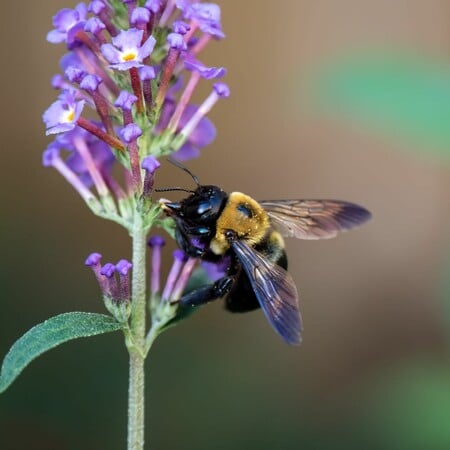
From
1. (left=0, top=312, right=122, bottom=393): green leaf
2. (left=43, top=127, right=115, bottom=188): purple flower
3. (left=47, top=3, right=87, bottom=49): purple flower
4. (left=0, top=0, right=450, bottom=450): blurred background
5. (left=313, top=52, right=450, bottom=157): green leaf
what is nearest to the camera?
(left=0, top=312, right=122, bottom=393): green leaf

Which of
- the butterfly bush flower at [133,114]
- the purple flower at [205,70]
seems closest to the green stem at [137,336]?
the butterfly bush flower at [133,114]

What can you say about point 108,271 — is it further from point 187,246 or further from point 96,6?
point 96,6

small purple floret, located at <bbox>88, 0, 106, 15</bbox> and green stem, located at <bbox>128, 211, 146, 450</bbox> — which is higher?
small purple floret, located at <bbox>88, 0, 106, 15</bbox>

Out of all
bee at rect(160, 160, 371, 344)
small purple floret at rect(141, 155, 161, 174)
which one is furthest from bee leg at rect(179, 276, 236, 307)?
small purple floret at rect(141, 155, 161, 174)

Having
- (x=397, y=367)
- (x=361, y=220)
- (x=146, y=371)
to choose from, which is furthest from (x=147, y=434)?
(x=361, y=220)

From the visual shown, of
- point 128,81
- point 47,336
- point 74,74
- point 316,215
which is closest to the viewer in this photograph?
point 47,336

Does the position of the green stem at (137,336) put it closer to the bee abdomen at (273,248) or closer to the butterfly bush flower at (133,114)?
the butterfly bush flower at (133,114)

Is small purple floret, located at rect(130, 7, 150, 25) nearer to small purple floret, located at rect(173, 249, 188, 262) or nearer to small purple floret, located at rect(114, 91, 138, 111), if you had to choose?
small purple floret, located at rect(114, 91, 138, 111)

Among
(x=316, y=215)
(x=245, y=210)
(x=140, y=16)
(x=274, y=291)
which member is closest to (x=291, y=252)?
(x=316, y=215)
